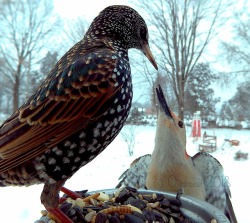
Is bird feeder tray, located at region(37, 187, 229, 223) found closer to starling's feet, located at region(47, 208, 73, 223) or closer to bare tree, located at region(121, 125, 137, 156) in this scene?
starling's feet, located at region(47, 208, 73, 223)

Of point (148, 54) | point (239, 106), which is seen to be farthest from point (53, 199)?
point (239, 106)

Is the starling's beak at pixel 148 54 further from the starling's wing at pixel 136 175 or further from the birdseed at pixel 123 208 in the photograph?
the starling's wing at pixel 136 175

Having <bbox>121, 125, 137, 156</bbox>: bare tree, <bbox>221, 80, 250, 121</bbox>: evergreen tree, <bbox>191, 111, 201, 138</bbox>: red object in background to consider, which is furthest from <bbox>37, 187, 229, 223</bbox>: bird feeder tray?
<bbox>221, 80, 250, 121</bbox>: evergreen tree

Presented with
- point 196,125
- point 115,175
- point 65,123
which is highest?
point 65,123

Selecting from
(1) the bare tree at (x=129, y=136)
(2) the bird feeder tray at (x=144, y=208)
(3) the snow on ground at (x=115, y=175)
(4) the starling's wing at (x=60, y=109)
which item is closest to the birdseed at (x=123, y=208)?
(2) the bird feeder tray at (x=144, y=208)

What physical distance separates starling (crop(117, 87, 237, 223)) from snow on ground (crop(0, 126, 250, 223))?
124 centimetres

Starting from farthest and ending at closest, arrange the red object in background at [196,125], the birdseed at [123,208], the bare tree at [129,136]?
the red object in background at [196,125], the bare tree at [129,136], the birdseed at [123,208]

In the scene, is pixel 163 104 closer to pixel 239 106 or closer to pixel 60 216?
pixel 60 216

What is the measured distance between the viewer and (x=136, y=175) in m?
1.67

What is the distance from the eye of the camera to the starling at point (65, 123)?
2.30 ft

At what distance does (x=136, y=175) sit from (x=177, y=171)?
0.97ft

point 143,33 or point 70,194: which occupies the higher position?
point 143,33

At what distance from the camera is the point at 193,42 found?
18.3 ft

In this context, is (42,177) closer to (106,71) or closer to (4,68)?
(106,71)
